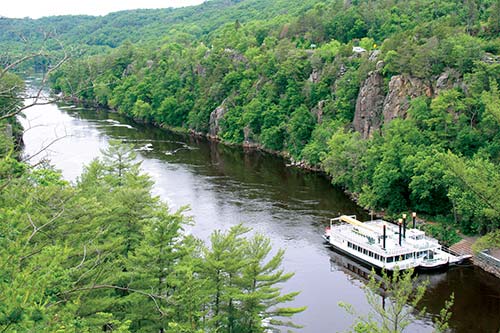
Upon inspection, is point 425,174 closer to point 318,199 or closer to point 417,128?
point 417,128

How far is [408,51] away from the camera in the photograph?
60.6 m

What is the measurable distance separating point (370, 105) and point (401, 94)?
5300mm

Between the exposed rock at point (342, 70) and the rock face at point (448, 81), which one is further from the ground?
the exposed rock at point (342, 70)

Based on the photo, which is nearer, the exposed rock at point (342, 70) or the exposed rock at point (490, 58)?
the exposed rock at point (490, 58)

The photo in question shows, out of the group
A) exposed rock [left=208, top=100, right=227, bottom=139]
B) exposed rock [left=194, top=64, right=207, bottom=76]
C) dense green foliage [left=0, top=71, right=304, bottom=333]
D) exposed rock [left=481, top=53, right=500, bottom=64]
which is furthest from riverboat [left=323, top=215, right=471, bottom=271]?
exposed rock [left=194, top=64, right=207, bottom=76]

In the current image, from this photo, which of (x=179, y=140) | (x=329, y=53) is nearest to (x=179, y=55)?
(x=179, y=140)

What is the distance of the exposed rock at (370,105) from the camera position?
63666 millimetres

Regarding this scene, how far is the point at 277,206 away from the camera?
169 feet

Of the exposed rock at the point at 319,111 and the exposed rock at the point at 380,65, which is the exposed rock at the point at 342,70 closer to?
the exposed rock at the point at 319,111

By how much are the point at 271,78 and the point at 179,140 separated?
53.1ft

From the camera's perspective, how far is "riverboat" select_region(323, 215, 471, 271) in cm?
4000

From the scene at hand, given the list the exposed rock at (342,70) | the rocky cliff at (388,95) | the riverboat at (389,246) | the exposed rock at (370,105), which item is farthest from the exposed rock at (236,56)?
the riverboat at (389,246)

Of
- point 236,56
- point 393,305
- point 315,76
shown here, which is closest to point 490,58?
point 315,76

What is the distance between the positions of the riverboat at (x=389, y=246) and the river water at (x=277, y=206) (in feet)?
2.91
